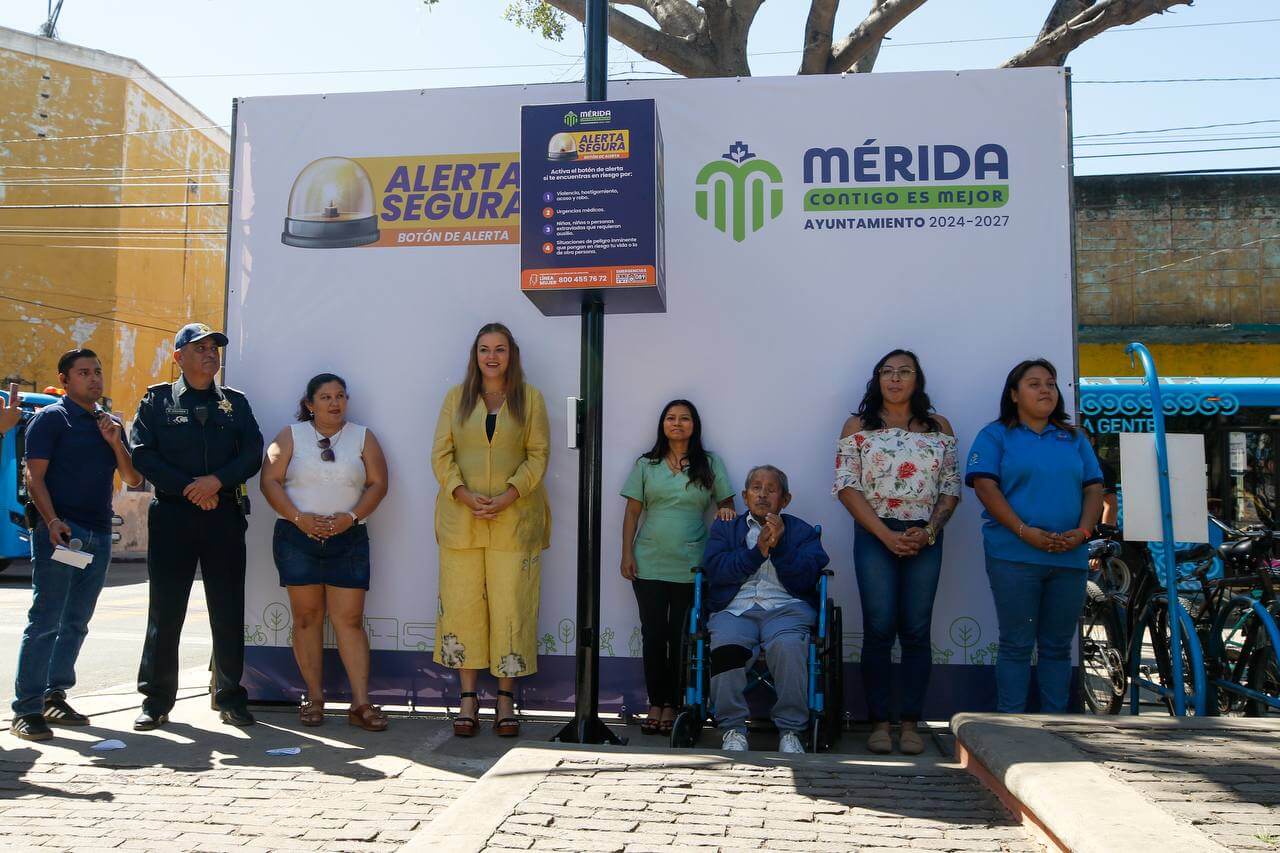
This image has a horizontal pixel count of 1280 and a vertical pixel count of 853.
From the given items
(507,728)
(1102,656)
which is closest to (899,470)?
(1102,656)

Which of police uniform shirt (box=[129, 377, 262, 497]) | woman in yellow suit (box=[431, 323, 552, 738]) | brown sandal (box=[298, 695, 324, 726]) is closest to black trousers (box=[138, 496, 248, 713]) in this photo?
police uniform shirt (box=[129, 377, 262, 497])

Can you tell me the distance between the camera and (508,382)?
5.62 meters

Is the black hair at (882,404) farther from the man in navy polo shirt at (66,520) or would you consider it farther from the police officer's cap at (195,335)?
the man in navy polo shirt at (66,520)

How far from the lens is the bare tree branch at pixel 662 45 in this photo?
11195mm

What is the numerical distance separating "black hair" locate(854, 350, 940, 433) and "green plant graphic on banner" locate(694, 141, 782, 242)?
3.55 ft

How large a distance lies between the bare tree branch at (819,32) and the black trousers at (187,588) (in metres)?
8.05

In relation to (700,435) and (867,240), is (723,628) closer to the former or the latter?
(700,435)

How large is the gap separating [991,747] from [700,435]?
239 centimetres

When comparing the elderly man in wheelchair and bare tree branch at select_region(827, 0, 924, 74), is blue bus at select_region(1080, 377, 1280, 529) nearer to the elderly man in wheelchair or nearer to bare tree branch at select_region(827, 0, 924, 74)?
bare tree branch at select_region(827, 0, 924, 74)

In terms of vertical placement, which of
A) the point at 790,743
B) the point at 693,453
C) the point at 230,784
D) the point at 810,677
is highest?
the point at 693,453

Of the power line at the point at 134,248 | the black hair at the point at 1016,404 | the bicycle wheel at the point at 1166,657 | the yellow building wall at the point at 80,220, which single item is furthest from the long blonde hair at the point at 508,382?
the power line at the point at 134,248

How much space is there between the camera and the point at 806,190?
580 centimetres

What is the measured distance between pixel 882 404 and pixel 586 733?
2.25 m

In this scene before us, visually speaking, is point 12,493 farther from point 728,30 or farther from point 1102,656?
point 1102,656
